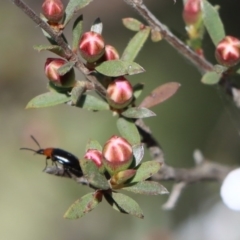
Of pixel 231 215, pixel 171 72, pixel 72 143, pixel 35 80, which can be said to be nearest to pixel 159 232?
pixel 231 215

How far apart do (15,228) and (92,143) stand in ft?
7.16

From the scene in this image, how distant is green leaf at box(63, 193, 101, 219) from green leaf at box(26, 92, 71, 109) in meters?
0.20

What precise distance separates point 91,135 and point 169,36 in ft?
5.90

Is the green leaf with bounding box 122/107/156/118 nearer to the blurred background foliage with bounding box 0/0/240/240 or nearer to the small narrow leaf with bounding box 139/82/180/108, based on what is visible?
the small narrow leaf with bounding box 139/82/180/108

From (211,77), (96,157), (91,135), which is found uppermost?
(96,157)

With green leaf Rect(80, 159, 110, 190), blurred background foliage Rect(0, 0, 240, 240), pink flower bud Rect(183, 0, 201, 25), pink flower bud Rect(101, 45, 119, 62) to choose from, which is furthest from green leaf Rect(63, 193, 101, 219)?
blurred background foliage Rect(0, 0, 240, 240)

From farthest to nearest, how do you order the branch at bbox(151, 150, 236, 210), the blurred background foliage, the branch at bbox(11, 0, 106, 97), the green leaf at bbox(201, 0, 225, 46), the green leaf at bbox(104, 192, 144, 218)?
the blurred background foliage → the branch at bbox(151, 150, 236, 210) → the green leaf at bbox(201, 0, 225, 46) → the green leaf at bbox(104, 192, 144, 218) → the branch at bbox(11, 0, 106, 97)

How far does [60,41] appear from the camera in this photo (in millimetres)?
789

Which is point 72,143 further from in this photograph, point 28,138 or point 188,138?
point 188,138

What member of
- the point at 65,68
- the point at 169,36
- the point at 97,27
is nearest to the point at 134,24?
the point at 169,36

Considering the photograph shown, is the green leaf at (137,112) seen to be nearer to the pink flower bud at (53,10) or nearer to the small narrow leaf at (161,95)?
the small narrow leaf at (161,95)

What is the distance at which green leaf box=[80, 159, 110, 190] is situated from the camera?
73 centimetres

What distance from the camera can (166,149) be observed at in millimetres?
2594

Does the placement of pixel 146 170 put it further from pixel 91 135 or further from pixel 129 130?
pixel 91 135
